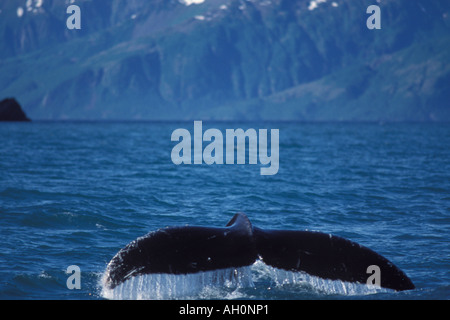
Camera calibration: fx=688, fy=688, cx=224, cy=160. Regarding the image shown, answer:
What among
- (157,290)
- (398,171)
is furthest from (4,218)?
(398,171)

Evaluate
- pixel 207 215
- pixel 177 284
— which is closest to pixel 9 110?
pixel 207 215

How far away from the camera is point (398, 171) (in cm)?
2570

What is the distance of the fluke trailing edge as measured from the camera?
6.37 m

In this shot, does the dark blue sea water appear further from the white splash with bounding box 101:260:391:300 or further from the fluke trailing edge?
the fluke trailing edge

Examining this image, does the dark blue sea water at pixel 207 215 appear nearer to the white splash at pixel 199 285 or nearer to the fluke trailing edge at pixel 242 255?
the white splash at pixel 199 285

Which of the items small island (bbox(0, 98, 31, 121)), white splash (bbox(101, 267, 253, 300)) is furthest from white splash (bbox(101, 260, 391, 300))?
small island (bbox(0, 98, 31, 121))

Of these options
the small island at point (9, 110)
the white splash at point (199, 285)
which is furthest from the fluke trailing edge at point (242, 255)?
the small island at point (9, 110)

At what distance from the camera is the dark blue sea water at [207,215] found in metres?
8.40

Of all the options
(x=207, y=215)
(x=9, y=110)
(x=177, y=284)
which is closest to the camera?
(x=177, y=284)

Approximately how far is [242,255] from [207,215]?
26.6ft

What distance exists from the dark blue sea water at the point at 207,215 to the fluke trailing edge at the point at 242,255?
16cm

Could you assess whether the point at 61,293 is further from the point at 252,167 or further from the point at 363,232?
the point at 252,167

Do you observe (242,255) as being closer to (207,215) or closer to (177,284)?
(177,284)

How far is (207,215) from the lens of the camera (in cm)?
1470
